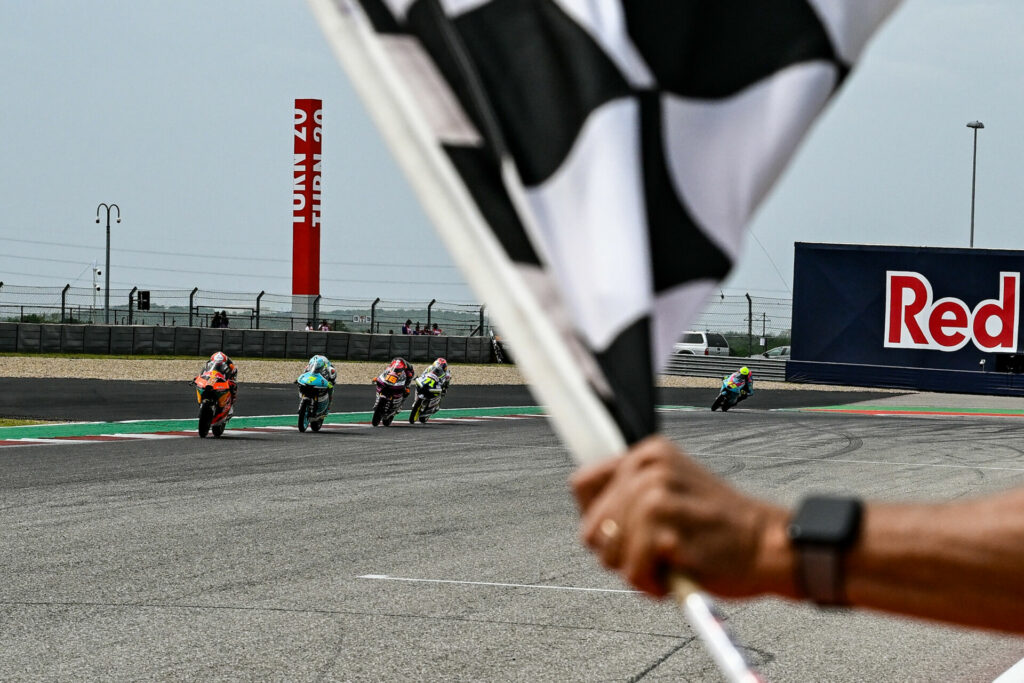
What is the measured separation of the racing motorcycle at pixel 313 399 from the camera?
20125 mm

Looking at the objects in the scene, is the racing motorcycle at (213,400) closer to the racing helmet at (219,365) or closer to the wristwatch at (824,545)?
the racing helmet at (219,365)

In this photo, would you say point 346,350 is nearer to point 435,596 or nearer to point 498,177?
point 435,596

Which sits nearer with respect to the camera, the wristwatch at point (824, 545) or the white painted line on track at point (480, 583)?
the wristwatch at point (824, 545)

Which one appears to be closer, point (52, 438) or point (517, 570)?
point (517, 570)

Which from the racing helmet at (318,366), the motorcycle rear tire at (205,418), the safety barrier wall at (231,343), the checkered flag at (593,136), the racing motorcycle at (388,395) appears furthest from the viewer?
the safety barrier wall at (231,343)

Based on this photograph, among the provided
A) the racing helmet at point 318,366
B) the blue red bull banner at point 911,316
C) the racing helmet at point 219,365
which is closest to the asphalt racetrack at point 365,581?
the racing helmet at point 219,365

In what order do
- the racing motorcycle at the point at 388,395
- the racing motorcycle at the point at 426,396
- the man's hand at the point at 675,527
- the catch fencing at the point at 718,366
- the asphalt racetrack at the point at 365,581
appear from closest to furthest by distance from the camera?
1. the man's hand at the point at 675,527
2. the asphalt racetrack at the point at 365,581
3. the racing motorcycle at the point at 388,395
4. the racing motorcycle at the point at 426,396
5. the catch fencing at the point at 718,366

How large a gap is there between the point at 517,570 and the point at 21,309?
4625cm

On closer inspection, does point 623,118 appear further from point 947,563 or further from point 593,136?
point 947,563

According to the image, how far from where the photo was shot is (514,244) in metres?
1.83

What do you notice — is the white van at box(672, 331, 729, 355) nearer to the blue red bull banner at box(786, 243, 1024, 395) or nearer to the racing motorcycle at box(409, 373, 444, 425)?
the blue red bull banner at box(786, 243, 1024, 395)

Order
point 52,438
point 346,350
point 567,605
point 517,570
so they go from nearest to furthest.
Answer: point 567,605
point 517,570
point 52,438
point 346,350

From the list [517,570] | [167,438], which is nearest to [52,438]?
[167,438]

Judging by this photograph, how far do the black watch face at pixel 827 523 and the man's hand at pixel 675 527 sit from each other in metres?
0.02
